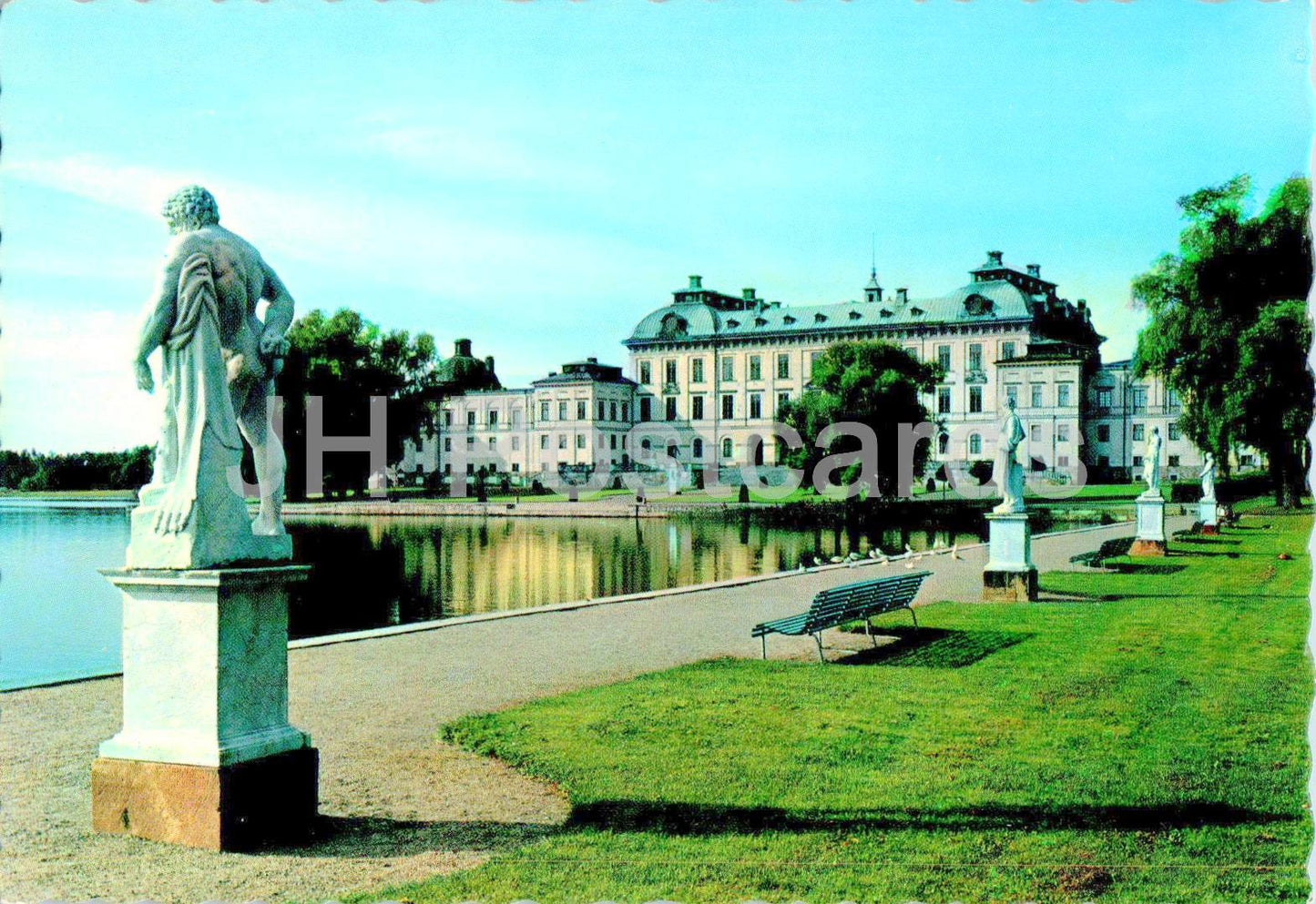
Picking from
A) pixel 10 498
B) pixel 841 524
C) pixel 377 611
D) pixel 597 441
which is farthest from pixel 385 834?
pixel 597 441

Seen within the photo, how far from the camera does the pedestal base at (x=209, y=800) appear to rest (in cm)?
507

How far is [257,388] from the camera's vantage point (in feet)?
18.2

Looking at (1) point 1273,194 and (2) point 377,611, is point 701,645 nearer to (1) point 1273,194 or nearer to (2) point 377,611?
(2) point 377,611

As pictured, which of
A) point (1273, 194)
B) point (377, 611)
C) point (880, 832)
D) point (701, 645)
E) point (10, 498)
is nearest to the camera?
point (880, 832)

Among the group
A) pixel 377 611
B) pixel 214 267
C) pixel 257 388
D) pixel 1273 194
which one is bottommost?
pixel 377 611

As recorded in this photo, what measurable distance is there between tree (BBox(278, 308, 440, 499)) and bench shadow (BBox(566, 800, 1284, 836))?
4594cm

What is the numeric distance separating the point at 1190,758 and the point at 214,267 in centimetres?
544

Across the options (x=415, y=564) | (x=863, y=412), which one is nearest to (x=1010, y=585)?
(x=415, y=564)

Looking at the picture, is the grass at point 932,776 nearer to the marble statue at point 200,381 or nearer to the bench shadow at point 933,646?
the bench shadow at point 933,646

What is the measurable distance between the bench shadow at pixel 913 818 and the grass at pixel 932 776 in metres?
0.01

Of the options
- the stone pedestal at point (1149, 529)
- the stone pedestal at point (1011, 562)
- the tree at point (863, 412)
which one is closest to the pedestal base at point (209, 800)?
the stone pedestal at point (1011, 562)

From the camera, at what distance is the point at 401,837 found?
211 inches

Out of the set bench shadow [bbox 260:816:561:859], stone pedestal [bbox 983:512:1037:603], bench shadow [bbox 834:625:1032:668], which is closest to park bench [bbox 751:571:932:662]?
bench shadow [bbox 834:625:1032:668]

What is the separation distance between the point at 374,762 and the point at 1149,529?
58.1 feet
